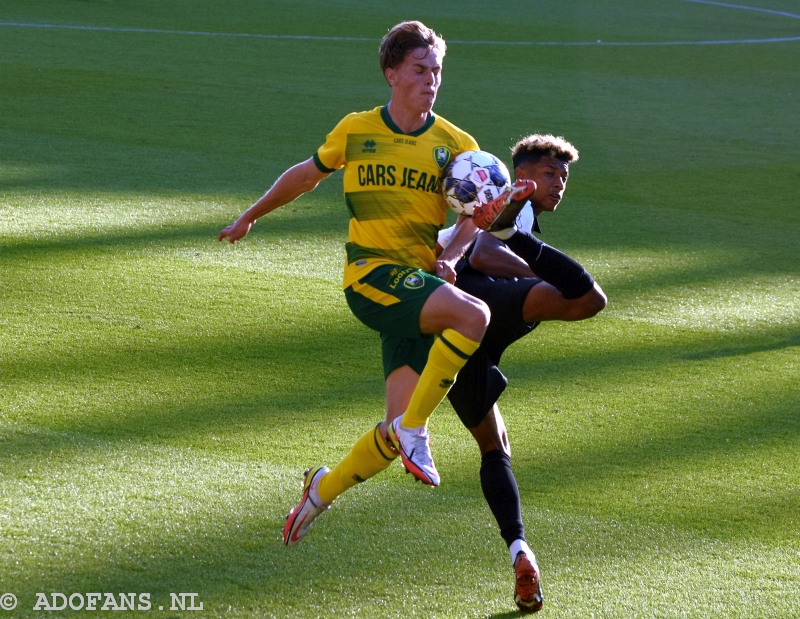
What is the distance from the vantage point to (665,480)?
16.4 ft

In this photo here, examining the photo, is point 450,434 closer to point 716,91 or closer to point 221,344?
point 221,344

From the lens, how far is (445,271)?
13.7 ft

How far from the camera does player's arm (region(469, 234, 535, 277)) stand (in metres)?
4.41

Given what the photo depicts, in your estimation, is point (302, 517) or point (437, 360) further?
point (302, 517)

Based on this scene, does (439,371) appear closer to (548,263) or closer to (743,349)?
(548,263)

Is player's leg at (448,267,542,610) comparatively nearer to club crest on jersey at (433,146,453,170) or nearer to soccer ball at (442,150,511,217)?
soccer ball at (442,150,511,217)

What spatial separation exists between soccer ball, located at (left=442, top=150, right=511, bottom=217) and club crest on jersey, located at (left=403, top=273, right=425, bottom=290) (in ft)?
1.02

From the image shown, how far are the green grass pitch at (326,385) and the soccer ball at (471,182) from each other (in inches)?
50.6

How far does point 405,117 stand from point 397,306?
749mm

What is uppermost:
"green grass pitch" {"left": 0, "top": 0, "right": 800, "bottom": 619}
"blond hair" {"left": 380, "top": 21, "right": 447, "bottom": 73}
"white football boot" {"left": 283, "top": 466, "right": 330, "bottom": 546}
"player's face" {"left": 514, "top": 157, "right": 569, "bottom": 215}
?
"blond hair" {"left": 380, "top": 21, "right": 447, "bottom": 73}

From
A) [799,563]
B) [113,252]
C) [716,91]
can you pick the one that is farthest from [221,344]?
[716,91]

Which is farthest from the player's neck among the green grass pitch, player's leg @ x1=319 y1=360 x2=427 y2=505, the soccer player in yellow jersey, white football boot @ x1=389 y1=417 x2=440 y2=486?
the green grass pitch

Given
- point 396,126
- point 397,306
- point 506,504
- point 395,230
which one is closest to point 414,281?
point 397,306

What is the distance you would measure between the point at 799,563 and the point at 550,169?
5.80 ft
